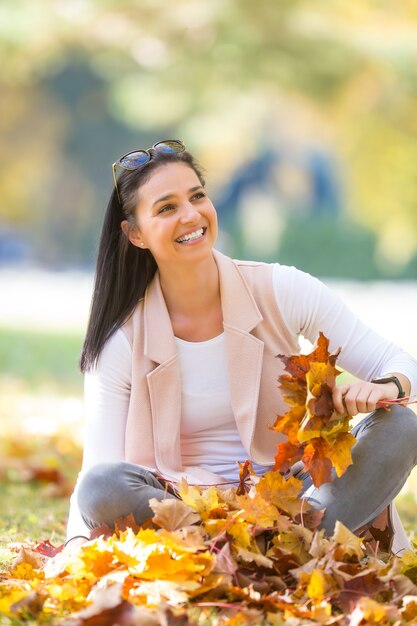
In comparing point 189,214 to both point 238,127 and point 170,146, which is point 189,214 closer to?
point 170,146

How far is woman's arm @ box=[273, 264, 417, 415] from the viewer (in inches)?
122

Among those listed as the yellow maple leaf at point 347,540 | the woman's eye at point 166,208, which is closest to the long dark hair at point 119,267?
the woman's eye at point 166,208

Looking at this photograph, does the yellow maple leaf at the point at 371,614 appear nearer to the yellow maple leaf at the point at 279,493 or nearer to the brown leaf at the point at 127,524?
the yellow maple leaf at the point at 279,493

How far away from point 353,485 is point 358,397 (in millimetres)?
242

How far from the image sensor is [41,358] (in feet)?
33.0

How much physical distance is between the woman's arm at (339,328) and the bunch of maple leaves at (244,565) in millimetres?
359

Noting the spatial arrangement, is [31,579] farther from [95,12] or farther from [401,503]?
[95,12]

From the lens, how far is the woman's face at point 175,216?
128 inches

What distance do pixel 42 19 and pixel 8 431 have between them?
1135 centimetres

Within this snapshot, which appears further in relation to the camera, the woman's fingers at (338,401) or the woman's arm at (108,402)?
the woman's arm at (108,402)

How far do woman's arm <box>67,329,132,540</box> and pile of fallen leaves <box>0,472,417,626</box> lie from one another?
0.39m

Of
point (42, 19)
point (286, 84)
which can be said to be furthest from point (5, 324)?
point (286, 84)

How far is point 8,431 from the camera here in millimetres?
6531

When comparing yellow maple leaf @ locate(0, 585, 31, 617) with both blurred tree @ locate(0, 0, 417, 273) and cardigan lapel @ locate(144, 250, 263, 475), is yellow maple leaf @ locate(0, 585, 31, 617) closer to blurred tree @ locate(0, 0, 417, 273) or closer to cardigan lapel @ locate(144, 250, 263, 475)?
cardigan lapel @ locate(144, 250, 263, 475)
